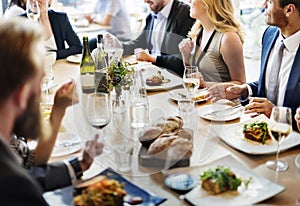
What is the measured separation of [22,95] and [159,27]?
2.56 meters

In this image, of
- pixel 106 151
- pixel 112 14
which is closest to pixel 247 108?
pixel 106 151

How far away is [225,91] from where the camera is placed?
234cm

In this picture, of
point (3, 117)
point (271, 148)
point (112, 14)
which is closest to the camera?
point (3, 117)

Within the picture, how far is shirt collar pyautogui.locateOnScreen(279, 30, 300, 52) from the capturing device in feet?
7.32

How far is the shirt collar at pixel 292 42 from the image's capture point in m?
2.23

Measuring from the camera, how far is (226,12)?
2746 mm

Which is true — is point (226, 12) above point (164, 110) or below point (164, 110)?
above

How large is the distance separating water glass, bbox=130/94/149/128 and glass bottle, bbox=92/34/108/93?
0.92ft

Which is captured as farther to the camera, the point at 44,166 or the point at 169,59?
the point at 169,59

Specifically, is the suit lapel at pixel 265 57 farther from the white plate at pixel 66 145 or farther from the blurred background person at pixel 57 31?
the blurred background person at pixel 57 31

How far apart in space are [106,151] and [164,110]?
529mm

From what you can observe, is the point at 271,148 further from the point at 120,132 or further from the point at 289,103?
the point at 289,103

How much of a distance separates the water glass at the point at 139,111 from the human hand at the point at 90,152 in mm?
336

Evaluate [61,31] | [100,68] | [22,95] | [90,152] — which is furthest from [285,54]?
[61,31]
